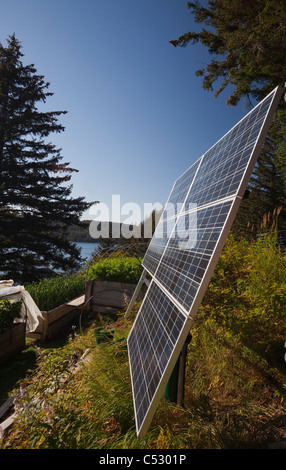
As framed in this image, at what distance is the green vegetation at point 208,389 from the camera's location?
88.0 inches

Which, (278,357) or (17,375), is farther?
(17,375)

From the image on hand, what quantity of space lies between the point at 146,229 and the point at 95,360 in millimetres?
13295

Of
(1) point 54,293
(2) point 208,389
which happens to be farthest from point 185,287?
(1) point 54,293

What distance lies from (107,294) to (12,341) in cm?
288

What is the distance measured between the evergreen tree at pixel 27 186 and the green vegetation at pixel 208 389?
1670 centimetres

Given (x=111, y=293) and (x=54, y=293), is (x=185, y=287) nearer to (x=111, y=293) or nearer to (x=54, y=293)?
(x=111, y=293)

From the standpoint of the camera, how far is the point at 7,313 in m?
5.50

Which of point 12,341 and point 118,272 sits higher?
point 118,272

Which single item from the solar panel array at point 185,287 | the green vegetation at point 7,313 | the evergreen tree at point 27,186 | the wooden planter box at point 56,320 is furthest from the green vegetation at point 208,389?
the evergreen tree at point 27,186

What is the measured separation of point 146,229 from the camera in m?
16.6

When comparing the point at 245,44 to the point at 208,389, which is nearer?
the point at 208,389
